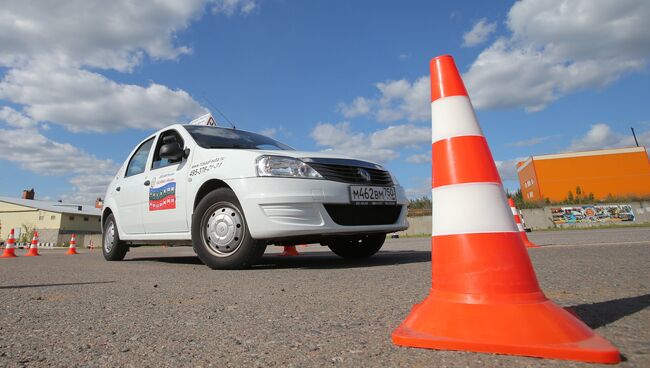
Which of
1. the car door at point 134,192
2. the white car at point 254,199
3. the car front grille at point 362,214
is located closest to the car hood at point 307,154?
the white car at point 254,199

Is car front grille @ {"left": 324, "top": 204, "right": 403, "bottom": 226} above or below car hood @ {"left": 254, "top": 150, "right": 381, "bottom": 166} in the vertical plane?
below

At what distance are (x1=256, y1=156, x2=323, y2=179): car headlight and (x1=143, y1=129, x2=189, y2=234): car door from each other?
1.22m

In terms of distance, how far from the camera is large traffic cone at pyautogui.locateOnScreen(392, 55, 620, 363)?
1.21 metres

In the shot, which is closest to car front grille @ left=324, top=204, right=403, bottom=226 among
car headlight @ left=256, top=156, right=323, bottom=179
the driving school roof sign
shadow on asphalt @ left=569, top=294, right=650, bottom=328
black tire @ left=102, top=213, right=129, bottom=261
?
car headlight @ left=256, top=156, right=323, bottom=179

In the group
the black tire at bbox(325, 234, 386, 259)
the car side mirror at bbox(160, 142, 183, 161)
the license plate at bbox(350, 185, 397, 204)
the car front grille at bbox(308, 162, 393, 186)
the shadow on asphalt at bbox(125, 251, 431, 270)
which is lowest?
the shadow on asphalt at bbox(125, 251, 431, 270)

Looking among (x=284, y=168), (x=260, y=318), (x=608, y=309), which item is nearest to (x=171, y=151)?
(x=284, y=168)

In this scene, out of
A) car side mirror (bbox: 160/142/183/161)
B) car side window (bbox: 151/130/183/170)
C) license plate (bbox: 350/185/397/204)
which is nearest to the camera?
license plate (bbox: 350/185/397/204)

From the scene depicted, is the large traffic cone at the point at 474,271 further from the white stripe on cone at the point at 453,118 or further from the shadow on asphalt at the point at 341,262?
the shadow on asphalt at the point at 341,262

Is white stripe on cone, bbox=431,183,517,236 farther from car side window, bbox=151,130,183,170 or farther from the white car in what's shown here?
car side window, bbox=151,130,183,170

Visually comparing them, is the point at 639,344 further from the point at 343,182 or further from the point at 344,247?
the point at 344,247

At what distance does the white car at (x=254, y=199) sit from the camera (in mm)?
3697

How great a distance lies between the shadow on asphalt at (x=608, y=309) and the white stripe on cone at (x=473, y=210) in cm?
Answer: 48

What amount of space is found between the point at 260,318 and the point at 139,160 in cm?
492

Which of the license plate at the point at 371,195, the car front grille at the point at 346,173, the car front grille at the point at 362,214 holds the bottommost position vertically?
the car front grille at the point at 362,214
